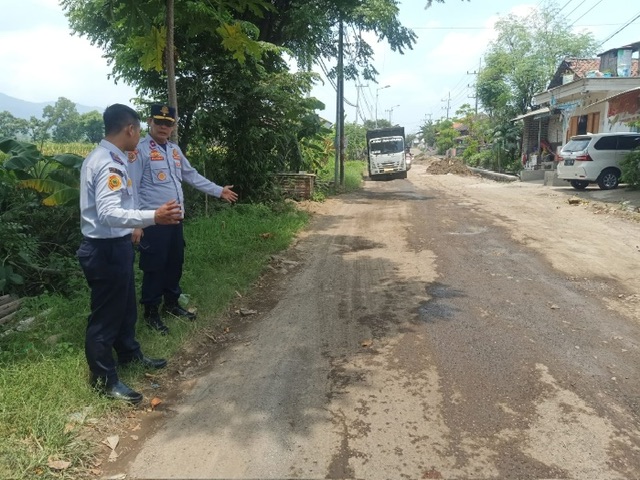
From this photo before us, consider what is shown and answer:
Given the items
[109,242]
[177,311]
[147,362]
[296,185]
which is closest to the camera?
[109,242]

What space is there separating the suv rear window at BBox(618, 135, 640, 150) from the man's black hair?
16139 millimetres

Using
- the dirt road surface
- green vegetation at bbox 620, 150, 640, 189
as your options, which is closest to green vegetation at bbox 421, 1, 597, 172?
green vegetation at bbox 620, 150, 640, 189

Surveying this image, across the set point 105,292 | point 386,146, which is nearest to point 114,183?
point 105,292

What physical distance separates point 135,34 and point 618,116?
1580 cm

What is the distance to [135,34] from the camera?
5.41 meters

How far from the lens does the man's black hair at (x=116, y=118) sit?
3312 mm

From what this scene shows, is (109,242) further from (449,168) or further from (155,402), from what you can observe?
(449,168)

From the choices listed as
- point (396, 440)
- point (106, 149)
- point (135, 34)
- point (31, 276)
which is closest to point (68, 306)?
point (31, 276)

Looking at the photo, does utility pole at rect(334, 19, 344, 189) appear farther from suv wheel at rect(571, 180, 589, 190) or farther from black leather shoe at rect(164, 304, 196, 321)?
black leather shoe at rect(164, 304, 196, 321)

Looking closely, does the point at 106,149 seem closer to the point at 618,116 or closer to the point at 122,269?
the point at 122,269

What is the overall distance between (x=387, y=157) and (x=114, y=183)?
26.8m

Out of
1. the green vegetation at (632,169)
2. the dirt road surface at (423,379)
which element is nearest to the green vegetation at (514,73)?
the green vegetation at (632,169)

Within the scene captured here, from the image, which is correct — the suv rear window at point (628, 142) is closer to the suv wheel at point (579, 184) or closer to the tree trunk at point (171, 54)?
the suv wheel at point (579, 184)

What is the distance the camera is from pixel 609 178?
15.7m
